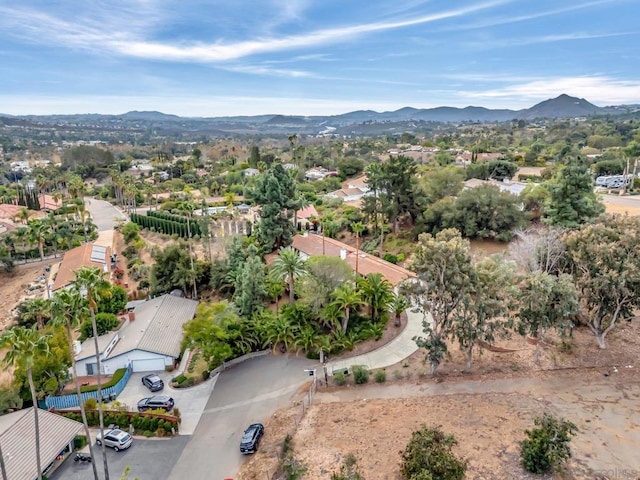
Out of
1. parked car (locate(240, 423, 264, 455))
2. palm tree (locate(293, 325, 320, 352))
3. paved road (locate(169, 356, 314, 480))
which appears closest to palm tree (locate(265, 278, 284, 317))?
palm tree (locate(293, 325, 320, 352))

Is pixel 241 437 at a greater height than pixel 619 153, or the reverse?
pixel 619 153

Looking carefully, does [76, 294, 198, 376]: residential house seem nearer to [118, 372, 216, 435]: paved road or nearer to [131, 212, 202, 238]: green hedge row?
[118, 372, 216, 435]: paved road

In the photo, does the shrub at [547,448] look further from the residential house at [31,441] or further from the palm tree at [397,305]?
the residential house at [31,441]

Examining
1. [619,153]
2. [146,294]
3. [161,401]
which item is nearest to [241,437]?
[161,401]

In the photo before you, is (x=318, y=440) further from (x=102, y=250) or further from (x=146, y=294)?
(x=102, y=250)

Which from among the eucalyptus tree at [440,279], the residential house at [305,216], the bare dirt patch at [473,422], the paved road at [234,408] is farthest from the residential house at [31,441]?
the residential house at [305,216]

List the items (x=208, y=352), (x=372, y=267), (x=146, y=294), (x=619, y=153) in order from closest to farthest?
(x=208, y=352)
(x=372, y=267)
(x=146, y=294)
(x=619, y=153)

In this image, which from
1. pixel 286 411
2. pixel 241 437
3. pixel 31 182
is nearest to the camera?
pixel 241 437
